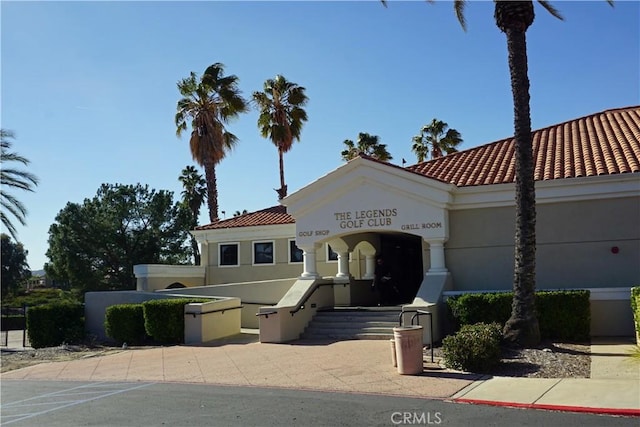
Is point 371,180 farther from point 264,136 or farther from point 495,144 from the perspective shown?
point 264,136

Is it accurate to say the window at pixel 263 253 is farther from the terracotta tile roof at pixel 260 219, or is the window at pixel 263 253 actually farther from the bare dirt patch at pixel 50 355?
the bare dirt patch at pixel 50 355

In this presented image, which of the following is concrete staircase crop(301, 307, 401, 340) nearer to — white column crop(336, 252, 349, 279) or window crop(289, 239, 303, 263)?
white column crop(336, 252, 349, 279)

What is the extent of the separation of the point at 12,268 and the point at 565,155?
60977 millimetres

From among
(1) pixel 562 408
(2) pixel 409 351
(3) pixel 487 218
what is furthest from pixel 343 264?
(1) pixel 562 408

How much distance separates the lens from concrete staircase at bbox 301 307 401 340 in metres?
17.6

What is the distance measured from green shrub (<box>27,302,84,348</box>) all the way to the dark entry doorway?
39.7 feet

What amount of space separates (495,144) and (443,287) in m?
8.81

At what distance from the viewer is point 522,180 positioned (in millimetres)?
14078

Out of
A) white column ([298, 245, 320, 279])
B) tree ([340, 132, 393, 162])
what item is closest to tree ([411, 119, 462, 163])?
tree ([340, 132, 393, 162])

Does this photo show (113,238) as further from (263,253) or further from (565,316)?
(565,316)

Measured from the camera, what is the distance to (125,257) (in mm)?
41562

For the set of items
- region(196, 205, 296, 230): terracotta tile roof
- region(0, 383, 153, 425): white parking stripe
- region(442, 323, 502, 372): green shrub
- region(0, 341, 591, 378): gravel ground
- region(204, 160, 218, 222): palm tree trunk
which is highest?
region(204, 160, 218, 222): palm tree trunk

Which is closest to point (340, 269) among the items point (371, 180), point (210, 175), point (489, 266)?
point (371, 180)

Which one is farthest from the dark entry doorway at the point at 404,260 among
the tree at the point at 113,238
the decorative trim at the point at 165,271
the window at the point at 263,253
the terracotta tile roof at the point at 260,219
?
the tree at the point at 113,238
